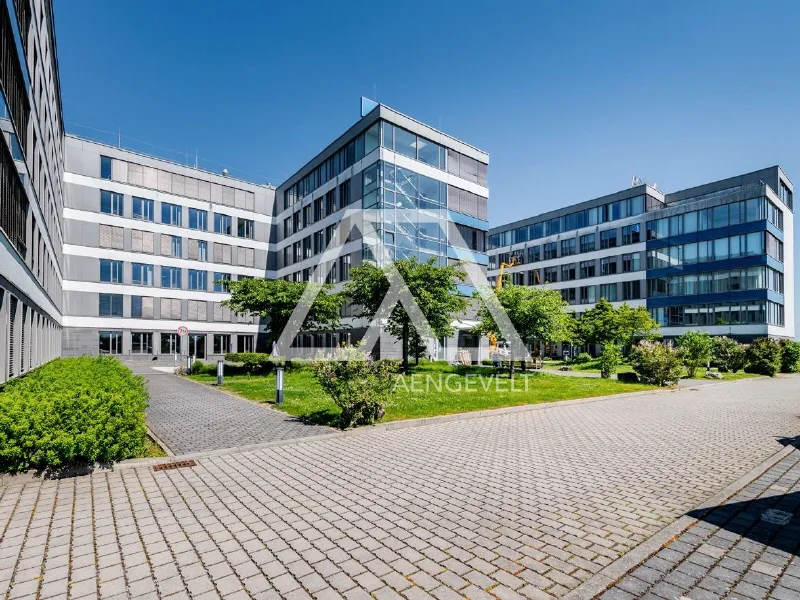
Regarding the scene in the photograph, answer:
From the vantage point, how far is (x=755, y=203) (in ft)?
158

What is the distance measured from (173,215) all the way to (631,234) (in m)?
53.9

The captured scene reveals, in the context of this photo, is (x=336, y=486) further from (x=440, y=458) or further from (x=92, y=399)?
(x=92, y=399)

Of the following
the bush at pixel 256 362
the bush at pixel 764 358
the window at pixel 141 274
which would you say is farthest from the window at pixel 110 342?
the bush at pixel 764 358

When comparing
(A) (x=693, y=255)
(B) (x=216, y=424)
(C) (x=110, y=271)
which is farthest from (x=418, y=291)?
(A) (x=693, y=255)

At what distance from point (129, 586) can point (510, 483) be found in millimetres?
4949

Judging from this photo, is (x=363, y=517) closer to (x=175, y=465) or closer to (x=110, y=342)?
(x=175, y=465)

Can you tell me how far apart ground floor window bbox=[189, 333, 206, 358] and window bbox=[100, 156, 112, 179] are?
1631cm

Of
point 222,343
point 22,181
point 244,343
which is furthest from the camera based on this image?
point 244,343

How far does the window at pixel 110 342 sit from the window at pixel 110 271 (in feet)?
15.4

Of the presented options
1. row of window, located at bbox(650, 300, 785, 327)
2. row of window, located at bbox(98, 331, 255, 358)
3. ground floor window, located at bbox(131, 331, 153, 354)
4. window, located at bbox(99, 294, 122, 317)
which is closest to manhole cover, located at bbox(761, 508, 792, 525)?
row of window, located at bbox(98, 331, 255, 358)

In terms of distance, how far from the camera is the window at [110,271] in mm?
40344

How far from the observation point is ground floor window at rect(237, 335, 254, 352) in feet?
157

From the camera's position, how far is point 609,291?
60.8 meters

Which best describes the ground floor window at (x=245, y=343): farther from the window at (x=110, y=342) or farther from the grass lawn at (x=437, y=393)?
the grass lawn at (x=437, y=393)
